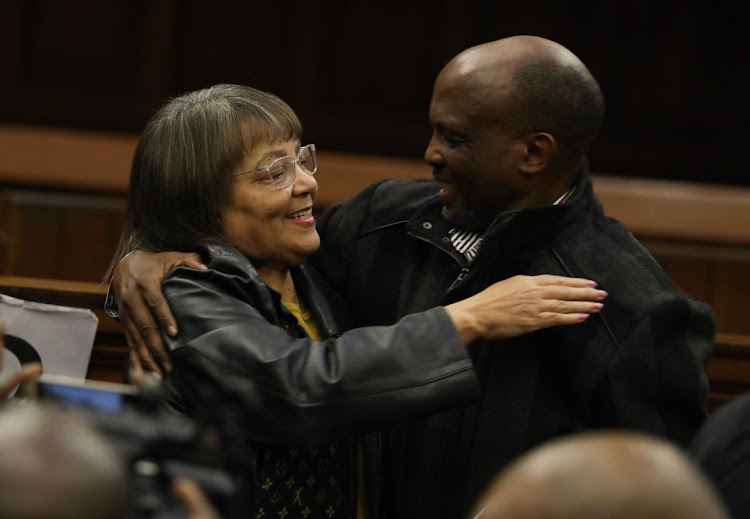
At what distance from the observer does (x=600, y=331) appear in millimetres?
2389

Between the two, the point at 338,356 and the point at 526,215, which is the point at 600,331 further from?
the point at 338,356

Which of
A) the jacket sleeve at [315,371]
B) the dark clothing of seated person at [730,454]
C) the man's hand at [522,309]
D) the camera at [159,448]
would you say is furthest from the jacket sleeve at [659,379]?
the camera at [159,448]

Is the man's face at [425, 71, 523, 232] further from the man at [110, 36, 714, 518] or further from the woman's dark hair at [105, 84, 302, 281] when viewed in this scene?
the woman's dark hair at [105, 84, 302, 281]

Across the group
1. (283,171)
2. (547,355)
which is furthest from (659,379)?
(283,171)

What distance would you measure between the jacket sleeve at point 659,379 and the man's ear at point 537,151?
39 cm

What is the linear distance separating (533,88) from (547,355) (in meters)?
0.55

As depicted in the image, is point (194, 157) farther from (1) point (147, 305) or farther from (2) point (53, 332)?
(2) point (53, 332)

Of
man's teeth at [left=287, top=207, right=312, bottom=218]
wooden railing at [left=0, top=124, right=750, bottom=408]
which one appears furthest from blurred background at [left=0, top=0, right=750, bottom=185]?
man's teeth at [left=287, top=207, right=312, bottom=218]

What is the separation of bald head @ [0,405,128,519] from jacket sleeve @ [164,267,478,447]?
988 millimetres

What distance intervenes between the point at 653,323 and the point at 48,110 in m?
3.04

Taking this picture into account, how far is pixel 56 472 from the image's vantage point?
1131 millimetres

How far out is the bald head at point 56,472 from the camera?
1115mm

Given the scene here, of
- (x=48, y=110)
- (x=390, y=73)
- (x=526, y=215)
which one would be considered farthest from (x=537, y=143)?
(x=48, y=110)

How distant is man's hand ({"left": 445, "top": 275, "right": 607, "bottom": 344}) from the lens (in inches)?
89.4
